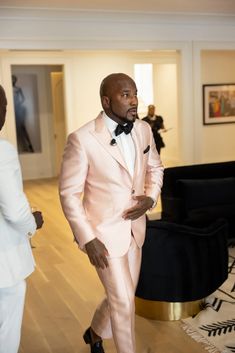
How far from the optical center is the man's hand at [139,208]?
215cm

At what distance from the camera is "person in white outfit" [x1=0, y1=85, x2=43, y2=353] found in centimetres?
164

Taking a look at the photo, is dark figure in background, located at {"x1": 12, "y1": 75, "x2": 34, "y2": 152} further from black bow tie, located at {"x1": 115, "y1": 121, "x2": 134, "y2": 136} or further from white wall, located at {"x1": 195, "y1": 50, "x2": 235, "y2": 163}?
black bow tie, located at {"x1": 115, "y1": 121, "x2": 134, "y2": 136}

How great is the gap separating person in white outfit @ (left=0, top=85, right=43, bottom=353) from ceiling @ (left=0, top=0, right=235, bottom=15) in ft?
11.3

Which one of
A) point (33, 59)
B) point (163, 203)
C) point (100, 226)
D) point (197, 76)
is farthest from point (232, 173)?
point (33, 59)

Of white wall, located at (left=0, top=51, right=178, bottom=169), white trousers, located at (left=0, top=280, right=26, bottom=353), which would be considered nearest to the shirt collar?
white trousers, located at (left=0, top=280, right=26, bottom=353)

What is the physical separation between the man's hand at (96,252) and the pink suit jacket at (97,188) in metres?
0.03

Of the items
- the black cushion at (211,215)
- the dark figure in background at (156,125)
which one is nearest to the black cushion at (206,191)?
the black cushion at (211,215)

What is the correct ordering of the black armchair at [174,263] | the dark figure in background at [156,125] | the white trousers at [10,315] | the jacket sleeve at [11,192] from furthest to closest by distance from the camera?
the dark figure in background at [156,125]
the black armchair at [174,263]
the white trousers at [10,315]
the jacket sleeve at [11,192]

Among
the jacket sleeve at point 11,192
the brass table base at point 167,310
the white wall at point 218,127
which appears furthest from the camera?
the white wall at point 218,127

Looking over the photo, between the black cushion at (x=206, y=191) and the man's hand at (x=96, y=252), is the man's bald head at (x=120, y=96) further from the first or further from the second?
the black cushion at (x=206, y=191)

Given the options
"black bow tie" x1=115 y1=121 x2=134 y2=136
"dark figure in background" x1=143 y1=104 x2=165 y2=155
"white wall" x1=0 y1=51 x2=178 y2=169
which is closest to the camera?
"black bow tie" x1=115 y1=121 x2=134 y2=136

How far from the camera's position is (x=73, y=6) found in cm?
496

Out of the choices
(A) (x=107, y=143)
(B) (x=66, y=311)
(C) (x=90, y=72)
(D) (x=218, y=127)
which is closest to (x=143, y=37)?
(C) (x=90, y=72)

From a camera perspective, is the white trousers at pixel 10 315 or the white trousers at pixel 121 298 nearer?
the white trousers at pixel 10 315
